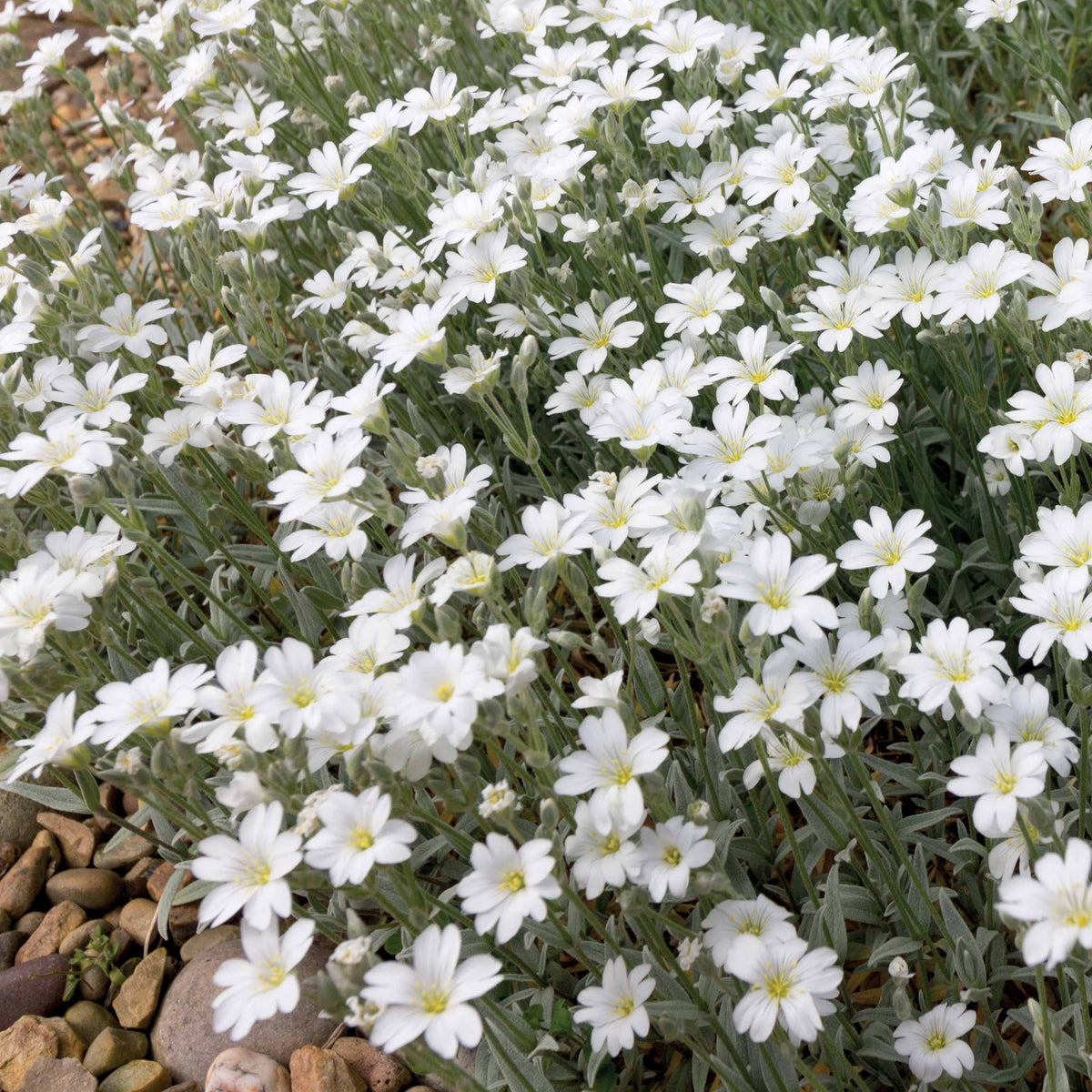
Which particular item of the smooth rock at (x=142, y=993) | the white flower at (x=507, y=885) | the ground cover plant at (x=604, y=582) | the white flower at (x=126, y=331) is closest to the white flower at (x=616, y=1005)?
the ground cover plant at (x=604, y=582)

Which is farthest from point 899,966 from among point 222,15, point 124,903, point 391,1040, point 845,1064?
point 222,15

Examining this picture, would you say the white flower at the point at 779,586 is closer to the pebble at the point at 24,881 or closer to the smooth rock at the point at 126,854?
the smooth rock at the point at 126,854

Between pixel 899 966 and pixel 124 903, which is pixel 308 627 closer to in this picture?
pixel 124 903

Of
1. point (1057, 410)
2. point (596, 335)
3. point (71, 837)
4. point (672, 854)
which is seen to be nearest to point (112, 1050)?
point (71, 837)

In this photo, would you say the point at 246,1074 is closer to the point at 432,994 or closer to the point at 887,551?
the point at 432,994

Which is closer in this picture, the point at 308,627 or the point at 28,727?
the point at 28,727

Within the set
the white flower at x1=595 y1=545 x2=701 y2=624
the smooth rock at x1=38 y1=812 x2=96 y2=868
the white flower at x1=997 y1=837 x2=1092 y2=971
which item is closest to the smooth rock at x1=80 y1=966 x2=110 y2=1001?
the smooth rock at x1=38 y1=812 x2=96 y2=868
